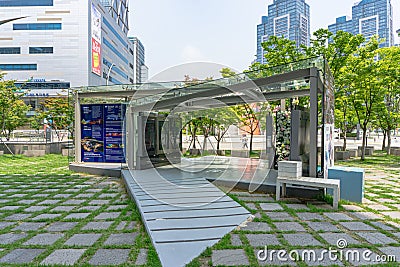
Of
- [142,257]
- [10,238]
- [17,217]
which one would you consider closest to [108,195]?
[17,217]

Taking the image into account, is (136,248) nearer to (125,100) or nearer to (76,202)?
(76,202)

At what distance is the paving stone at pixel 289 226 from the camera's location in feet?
14.3

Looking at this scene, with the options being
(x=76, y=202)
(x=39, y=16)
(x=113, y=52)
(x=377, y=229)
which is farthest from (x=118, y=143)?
(x=113, y=52)

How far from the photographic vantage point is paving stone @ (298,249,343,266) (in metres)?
3.25

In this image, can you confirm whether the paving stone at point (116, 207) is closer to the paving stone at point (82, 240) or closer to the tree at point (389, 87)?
the paving stone at point (82, 240)

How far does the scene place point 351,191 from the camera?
19.9ft

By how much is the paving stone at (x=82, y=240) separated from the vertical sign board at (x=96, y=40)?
51101mm

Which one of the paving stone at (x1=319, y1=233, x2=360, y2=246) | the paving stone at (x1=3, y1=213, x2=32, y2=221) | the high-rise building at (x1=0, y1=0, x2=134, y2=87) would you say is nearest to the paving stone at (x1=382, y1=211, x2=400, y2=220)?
the paving stone at (x1=319, y1=233, x2=360, y2=246)

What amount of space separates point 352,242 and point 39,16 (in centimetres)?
→ 5737

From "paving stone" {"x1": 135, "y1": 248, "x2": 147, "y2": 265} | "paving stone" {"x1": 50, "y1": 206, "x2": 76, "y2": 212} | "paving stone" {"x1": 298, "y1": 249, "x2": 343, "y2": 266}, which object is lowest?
"paving stone" {"x1": 50, "y1": 206, "x2": 76, "y2": 212}

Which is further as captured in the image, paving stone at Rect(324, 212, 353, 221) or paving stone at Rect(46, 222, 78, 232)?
paving stone at Rect(324, 212, 353, 221)

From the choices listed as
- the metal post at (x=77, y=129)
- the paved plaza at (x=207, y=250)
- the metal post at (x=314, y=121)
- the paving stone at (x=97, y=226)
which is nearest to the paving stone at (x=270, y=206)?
the paved plaza at (x=207, y=250)

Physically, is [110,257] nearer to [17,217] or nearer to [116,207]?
[116,207]

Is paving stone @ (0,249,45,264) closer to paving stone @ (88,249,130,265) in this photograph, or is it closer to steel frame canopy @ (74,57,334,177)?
paving stone @ (88,249,130,265)
